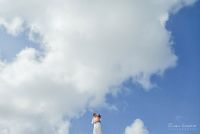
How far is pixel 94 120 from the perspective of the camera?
74.9 metres

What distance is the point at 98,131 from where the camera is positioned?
74188 millimetres

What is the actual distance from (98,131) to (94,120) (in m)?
1.47
